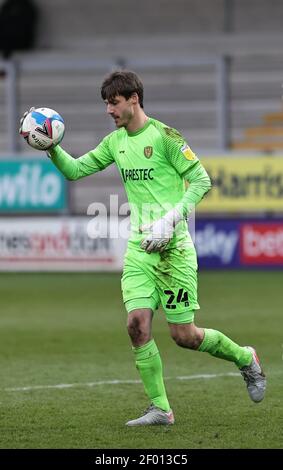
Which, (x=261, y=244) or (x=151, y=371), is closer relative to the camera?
(x=151, y=371)

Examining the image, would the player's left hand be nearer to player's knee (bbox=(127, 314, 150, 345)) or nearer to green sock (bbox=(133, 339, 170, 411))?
player's knee (bbox=(127, 314, 150, 345))

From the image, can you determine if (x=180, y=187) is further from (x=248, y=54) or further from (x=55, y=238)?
(x=248, y=54)

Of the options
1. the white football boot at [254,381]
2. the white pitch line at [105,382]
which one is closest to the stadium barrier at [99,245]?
the white pitch line at [105,382]

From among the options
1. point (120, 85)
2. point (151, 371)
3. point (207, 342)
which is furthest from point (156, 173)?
point (151, 371)

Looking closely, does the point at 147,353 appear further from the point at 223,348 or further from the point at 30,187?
the point at 30,187

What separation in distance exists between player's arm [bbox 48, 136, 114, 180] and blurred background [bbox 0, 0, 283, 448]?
5.31ft

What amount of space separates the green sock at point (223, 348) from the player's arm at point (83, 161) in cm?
131

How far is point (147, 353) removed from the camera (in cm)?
693

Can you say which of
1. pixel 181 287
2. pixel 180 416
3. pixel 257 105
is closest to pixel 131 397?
pixel 180 416

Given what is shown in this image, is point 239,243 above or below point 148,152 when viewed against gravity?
below

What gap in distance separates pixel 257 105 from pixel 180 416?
1811cm

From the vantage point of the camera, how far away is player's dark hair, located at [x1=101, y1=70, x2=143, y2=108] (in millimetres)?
6848

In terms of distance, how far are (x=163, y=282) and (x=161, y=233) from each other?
386mm

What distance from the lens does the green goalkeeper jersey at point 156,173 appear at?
6922 millimetres
